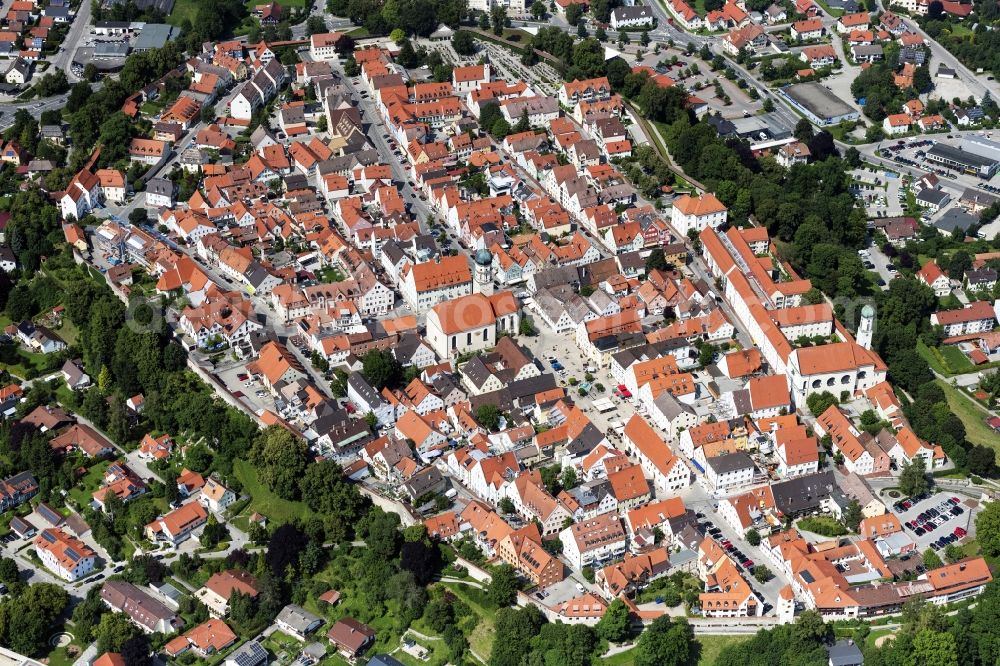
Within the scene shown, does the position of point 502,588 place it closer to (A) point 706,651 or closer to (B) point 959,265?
(A) point 706,651

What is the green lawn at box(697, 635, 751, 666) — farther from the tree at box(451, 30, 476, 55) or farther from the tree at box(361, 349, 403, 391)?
the tree at box(451, 30, 476, 55)

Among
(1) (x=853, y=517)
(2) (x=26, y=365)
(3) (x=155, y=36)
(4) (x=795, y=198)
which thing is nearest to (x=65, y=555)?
(2) (x=26, y=365)

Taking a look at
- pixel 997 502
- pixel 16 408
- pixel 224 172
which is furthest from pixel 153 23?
pixel 997 502

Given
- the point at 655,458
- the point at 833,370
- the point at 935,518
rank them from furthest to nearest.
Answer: the point at 833,370
the point at 655,458
the point at 935,518

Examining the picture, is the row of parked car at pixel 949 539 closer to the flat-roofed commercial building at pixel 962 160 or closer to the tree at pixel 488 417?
the tree at pixel 488 417

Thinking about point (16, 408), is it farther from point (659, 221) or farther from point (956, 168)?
point (956, 168)
